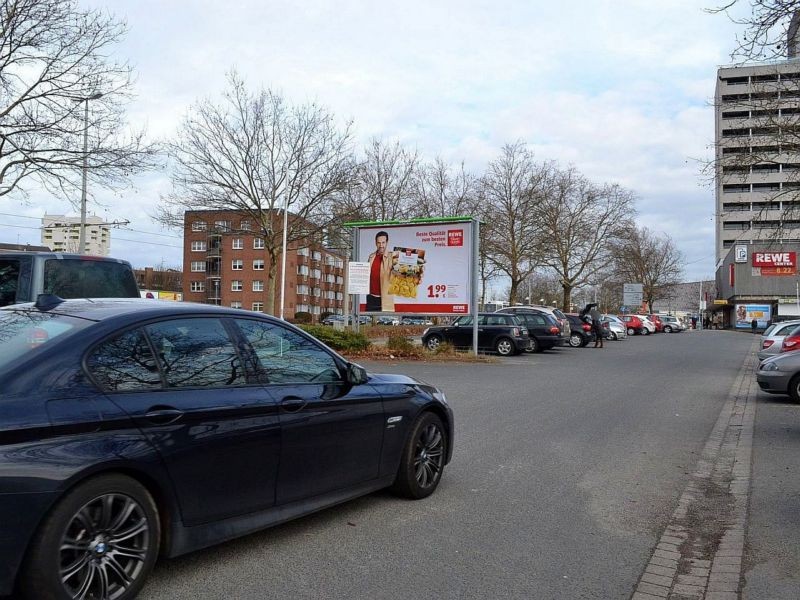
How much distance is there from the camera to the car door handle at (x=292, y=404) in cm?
433

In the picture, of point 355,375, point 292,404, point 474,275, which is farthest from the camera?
point 474,275

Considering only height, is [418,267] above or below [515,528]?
above

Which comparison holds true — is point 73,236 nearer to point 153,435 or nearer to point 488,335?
point 488,335

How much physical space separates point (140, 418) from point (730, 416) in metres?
9.98

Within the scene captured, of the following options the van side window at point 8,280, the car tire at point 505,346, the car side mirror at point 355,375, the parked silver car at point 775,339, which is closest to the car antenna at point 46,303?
the car side mirror at point 355,375

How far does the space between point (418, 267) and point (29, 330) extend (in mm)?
20792

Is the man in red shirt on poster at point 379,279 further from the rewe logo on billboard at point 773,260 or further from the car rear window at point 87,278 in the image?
the rewe logo on billboard at point 773,260

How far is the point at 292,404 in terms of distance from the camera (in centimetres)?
437

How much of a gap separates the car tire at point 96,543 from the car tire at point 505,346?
2210 cm

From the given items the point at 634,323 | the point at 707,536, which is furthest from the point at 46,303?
the point at 634,323

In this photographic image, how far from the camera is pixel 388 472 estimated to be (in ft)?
17.4

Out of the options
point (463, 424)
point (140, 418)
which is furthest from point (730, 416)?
point (140, 418)

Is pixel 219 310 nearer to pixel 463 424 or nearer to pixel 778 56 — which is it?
pixel 463 424

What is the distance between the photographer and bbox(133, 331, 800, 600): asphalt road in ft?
12.9
